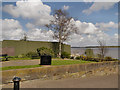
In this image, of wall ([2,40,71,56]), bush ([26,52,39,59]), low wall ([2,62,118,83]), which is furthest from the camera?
bush ([26,52,39,59])

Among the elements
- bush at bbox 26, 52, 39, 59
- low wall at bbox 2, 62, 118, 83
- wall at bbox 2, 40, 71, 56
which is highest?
wall at bbox 2, 40, 71, 56

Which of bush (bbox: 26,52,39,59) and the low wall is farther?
bush (bbox: 26,52,39,59)

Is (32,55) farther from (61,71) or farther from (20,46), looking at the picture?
(61,71)

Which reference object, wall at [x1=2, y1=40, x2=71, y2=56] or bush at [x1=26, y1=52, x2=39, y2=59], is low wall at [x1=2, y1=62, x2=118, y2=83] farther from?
wall at [x1=2, y1=40, x2=71, y2=56]

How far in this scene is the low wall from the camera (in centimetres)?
508

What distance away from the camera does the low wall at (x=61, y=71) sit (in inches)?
200

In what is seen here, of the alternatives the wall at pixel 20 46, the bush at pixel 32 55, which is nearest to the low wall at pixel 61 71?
the bush at pixel 32 55

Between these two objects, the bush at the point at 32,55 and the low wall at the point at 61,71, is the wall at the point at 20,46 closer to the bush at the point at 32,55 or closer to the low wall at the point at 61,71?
the bush at the point at 32,55

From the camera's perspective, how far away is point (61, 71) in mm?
6543

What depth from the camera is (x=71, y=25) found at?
14.8 metres

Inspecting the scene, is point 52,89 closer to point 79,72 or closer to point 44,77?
point 44,77

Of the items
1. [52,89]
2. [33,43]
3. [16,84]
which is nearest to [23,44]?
[33,43]

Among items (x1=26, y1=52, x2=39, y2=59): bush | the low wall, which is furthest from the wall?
the low wall

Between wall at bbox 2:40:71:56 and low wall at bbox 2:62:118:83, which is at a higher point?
wall at bbox 2:40:71:56
